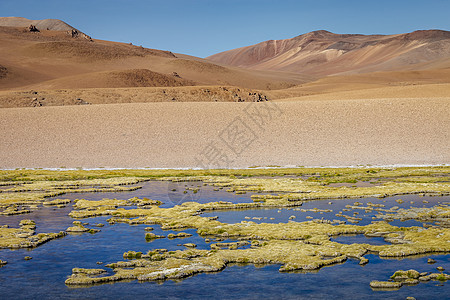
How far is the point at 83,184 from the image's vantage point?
24.4 meters

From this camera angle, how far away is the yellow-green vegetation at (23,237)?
43.5 ft

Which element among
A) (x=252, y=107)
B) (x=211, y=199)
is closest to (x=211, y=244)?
(x=211, y=199)

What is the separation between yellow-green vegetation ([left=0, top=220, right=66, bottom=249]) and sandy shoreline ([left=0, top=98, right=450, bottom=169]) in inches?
683

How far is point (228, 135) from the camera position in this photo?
38000 mm

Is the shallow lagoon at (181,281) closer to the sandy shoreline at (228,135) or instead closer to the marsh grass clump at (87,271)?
the marsh grass clump at (87,271)

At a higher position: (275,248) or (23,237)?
(23,237)

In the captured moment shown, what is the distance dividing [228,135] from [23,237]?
2488 cm

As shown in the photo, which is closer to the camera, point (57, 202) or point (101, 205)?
point (101, 205)

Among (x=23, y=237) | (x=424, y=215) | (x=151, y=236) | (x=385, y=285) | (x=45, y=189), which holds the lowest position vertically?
(x=385, y=285)

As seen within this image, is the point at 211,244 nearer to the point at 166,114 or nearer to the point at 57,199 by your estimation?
the point at 57,199

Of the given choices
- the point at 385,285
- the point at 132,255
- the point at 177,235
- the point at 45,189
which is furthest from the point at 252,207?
the point at 45,189

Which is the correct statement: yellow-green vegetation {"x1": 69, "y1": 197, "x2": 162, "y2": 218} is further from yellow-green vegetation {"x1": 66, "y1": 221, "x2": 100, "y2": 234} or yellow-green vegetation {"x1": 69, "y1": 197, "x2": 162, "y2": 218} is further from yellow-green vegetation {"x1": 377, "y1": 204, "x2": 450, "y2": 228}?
yellow-green vegetation {"x1": 377, "y1": 204, "x2": 450, "y2": 228}

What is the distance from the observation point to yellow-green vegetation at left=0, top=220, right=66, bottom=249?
13.3m

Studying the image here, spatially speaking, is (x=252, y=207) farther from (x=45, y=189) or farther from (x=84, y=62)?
(x=84, y=62)
